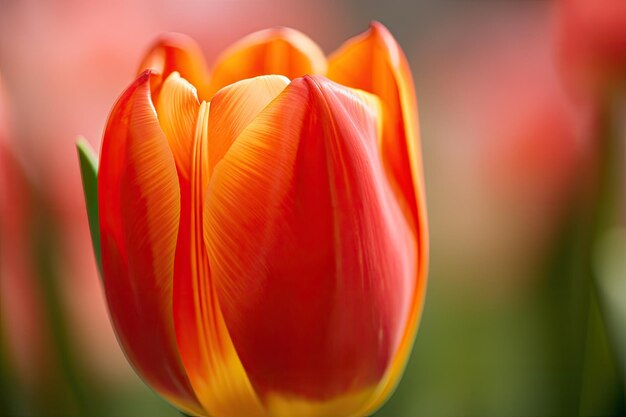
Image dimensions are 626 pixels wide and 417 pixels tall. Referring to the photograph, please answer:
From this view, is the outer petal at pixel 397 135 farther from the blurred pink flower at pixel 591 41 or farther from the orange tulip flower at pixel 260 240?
the blurred pink flower at pixel 591 41

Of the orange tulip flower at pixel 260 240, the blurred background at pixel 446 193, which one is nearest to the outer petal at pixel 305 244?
the orange tulip flower at pixel 260 240

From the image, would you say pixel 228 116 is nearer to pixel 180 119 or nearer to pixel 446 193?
pixel 180 119

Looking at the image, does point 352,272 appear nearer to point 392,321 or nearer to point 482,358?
point 392,321

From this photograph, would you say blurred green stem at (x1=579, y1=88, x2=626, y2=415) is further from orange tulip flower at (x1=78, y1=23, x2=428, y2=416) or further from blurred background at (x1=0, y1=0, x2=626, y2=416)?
orange tulip flower at (x1=78, y1=23, x2=428, y2=416)

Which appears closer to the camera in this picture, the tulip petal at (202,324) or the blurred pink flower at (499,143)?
the tulip petal at (202,324)

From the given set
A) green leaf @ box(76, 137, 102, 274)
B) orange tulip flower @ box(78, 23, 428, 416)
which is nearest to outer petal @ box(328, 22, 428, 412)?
orange tulip flower @ box(78, 23, 428, 416)

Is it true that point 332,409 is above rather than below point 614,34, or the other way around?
below

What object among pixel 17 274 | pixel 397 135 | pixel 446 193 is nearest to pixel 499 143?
pixel 446 193

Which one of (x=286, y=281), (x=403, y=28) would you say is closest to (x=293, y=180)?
(x=286, y=281)
